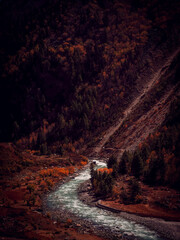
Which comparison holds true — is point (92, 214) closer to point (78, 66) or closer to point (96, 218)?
point (96, 218)

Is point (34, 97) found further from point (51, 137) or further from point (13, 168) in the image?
point (13, 168)

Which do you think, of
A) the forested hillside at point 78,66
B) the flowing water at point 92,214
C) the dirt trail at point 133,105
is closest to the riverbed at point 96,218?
the flowing water at point 92,214

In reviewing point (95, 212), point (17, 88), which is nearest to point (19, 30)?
point (17, 88)

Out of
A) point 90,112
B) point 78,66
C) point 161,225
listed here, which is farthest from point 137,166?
point 78,66

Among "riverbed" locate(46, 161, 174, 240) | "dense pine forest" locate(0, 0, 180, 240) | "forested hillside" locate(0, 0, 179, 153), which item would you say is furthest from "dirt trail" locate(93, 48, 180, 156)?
"riverbed" locate(46, 161, 174, 240)

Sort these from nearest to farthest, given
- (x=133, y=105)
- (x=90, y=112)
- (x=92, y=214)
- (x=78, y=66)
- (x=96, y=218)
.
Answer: (x=96, y=218)
(x=92, y=214)
(x=133, y=105)
(x=90, y=112)
(x=78, y=66)

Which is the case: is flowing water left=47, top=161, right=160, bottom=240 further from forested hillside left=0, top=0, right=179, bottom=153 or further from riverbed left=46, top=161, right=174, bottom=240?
forested hillside left=0, top=0, right=179, bottom=153
